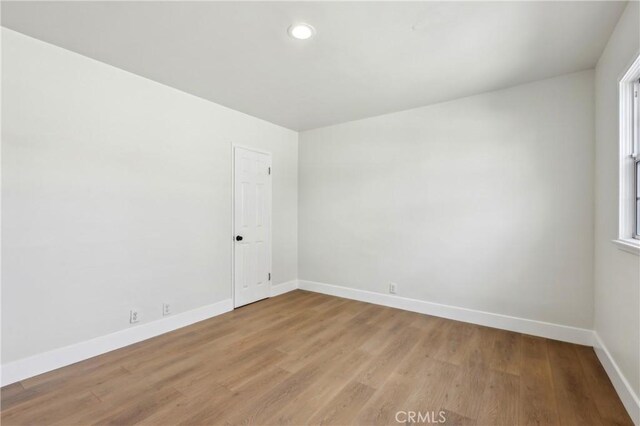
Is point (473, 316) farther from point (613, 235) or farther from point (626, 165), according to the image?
point (626, 165)

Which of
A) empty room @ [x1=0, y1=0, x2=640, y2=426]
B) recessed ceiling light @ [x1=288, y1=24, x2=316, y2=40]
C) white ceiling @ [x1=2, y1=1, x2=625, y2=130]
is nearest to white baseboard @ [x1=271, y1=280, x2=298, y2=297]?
empty room @ [x1=0, y1=0, x2=640, y2=426]

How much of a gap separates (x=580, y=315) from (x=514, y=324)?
1.92 feet

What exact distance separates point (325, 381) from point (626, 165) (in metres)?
2.75

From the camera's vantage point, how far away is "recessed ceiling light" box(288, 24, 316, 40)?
2203 mm

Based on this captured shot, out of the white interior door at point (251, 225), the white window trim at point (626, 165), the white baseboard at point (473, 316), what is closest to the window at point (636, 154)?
the white window trim at point (626, 165)

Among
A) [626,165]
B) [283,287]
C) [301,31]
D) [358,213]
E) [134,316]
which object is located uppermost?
[301,31]

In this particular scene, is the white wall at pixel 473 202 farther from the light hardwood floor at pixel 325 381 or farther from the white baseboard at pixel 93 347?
the white baseboard at pixel 93 347

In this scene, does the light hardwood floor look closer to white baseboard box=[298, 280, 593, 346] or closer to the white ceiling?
white baseboard box=[298, 280, 593, 346]

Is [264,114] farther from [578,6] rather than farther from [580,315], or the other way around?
[580,315]

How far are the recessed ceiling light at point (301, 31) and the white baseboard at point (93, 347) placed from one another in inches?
123

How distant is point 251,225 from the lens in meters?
4.24

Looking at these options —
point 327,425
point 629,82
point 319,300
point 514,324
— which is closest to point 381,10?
point 629,82

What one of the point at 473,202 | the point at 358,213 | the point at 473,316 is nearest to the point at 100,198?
the point at 358,213

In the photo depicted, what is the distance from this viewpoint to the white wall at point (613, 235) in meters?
1.87
